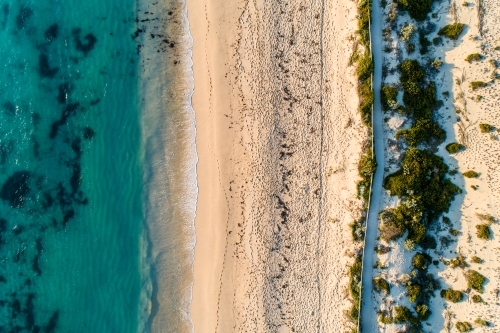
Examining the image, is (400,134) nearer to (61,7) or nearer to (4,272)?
(61,7)

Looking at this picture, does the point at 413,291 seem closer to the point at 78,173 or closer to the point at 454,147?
the point at 454,147

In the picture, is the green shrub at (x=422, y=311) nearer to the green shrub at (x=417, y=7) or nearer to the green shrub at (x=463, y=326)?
the green shrub at (x=463, y=326)

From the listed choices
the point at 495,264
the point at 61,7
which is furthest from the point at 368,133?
the point at 61,7

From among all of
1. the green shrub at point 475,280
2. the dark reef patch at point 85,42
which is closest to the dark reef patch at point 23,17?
the dark reef patch at point 85,42

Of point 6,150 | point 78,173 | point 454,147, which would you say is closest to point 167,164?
point 78,173

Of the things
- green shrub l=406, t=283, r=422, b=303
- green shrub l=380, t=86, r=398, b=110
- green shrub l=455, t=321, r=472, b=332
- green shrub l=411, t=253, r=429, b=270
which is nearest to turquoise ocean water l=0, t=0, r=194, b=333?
green shrub l=380, t=86, r=398, b=110

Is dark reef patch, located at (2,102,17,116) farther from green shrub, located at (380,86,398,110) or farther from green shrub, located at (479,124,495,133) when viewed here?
green shrub, located at (479,124,495,133)
